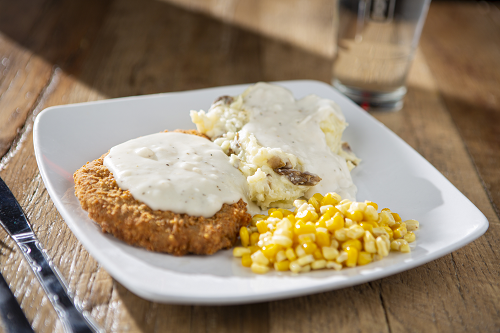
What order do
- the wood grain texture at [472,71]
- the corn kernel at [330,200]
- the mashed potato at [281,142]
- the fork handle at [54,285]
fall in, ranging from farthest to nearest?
the wood grain texture at [472,71], the mashed potato at [281,142], the corn kernel at [330,200], the fork handle at [54,285]

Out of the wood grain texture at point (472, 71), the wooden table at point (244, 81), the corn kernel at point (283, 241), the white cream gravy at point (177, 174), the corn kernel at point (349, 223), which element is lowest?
the wood grain texture at point (472, 71)

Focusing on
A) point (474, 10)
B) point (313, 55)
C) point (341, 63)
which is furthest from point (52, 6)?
point (474, 10)

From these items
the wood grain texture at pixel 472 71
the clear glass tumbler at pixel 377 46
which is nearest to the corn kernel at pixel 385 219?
the wood grain texture at pixel 472 71

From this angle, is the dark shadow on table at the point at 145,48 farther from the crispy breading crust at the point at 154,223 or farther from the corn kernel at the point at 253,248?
the corn kernel at the point at 253,248

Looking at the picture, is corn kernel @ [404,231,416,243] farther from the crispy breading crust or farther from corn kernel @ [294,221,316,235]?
the crispy breading crust

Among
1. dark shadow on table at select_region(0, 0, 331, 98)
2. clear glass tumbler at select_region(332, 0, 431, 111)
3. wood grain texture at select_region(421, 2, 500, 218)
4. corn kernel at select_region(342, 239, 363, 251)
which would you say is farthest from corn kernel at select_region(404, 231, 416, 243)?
dark shadow on table at select_region(0, 0, 331, 98)

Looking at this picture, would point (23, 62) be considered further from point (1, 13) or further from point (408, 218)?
point (408, 218)
